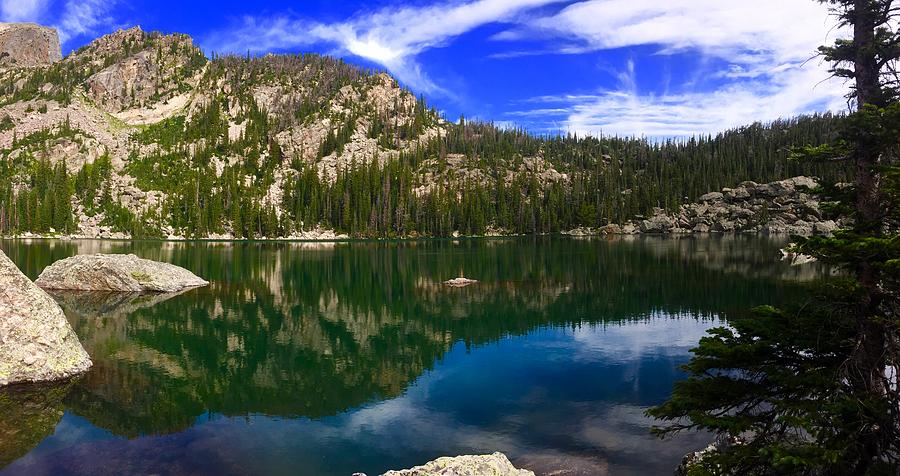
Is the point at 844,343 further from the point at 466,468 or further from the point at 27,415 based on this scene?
the point at 27,415

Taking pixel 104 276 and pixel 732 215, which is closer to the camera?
pixel 104 276

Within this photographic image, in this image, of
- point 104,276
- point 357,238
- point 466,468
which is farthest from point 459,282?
point 357,238

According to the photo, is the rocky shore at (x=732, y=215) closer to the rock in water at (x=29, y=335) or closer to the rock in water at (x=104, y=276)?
the rock in water at (x=104, y=276)

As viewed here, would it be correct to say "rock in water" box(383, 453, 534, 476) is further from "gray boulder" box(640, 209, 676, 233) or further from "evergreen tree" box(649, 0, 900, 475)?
"gray boulder" box(640, 209, 676, 233)

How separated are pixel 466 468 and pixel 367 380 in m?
13.1

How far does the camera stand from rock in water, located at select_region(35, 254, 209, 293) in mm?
45719

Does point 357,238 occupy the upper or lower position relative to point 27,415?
upper

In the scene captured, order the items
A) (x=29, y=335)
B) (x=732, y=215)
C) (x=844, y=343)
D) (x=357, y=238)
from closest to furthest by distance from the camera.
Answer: (x=844, y=343) → (x=29, y=335) → (x=357, y=238) → (x=732, y=215)

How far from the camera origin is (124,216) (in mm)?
163625

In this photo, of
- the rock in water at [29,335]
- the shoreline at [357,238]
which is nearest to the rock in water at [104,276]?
the rock in water at [29,335]

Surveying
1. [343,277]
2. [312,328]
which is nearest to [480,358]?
[312,328]

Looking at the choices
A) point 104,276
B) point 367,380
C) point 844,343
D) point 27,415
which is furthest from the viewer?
point 104,276

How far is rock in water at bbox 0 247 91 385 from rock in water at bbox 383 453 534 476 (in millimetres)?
17484

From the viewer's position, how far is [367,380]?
2361cm
